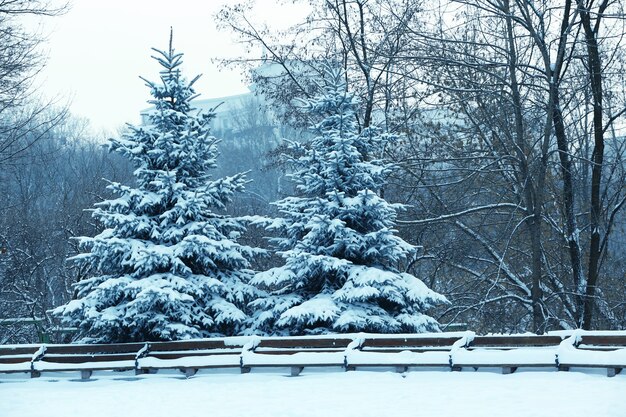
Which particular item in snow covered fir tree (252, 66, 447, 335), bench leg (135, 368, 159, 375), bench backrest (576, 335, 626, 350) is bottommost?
bench leg (135, 368, 159, 375)

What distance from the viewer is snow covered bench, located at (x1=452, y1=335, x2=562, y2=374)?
47.2ft

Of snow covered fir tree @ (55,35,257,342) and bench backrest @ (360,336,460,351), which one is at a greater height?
snow covered fir tree @ (55,35,257,342)

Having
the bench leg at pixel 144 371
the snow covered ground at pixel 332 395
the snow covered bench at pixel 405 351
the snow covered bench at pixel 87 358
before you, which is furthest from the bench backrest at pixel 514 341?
the snow covered bench at pixel 87 358

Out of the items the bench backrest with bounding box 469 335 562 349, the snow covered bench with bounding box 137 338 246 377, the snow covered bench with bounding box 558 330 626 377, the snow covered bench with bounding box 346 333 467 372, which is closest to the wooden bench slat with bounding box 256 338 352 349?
the snow covered bench with bounding box 346 333 467 372

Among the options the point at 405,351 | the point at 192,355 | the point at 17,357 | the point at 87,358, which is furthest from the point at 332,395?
the point at 17,357

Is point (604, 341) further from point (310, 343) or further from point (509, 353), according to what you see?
point (310, 343)

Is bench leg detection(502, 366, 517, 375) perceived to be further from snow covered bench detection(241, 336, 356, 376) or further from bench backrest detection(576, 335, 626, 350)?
→ snow covered bench detection(241, 336, 356, 376)

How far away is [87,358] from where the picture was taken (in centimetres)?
1784

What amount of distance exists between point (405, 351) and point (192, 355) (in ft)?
15.1

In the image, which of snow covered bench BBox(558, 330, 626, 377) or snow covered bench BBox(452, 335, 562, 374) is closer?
snow covered bench BBox(558, 330, 626, 377)

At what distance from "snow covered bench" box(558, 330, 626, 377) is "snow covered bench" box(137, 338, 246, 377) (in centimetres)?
639

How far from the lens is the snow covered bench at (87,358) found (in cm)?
1759

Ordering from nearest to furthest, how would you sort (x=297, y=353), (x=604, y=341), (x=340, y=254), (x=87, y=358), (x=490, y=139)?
(x=604, y=341), (x=297, y=353), (x=87, y=358), (x=340, y=254), (x=490, y=139)

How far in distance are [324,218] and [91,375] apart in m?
6.16
